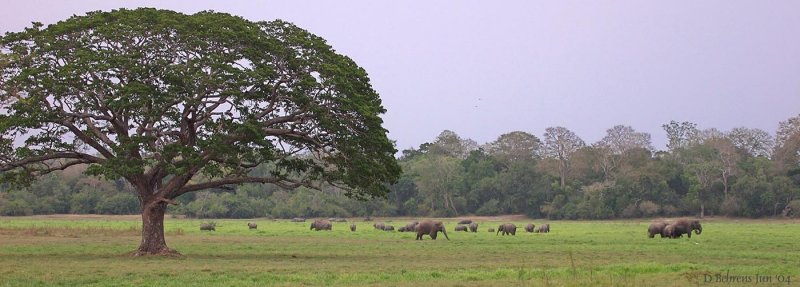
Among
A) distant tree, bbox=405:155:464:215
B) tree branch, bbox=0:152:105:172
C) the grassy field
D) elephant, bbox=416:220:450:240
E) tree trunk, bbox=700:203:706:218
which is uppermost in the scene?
distant tree, bbox=405:155:464:215

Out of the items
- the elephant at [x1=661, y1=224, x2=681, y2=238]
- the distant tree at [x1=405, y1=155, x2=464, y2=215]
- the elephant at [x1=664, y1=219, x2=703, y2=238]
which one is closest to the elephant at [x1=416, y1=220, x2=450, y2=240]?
the elephant at [x1=661, y1=224, x2=681, y2=238]

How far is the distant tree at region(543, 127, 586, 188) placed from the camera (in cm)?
10675

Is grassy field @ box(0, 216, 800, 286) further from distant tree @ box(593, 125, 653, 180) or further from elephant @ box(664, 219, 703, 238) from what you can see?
distant tree @ box(593, 125, 653, 180)

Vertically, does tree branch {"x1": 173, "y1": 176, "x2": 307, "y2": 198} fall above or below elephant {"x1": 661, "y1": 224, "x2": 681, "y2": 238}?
above

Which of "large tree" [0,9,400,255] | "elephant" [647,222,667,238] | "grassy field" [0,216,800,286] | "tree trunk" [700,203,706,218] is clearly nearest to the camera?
"grassy field" [0,216,800,286]

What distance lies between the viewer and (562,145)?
108125 millimetres

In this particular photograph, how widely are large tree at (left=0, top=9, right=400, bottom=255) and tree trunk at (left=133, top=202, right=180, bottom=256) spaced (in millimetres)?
46

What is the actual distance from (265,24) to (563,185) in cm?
7822

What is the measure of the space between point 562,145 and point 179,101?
287ft

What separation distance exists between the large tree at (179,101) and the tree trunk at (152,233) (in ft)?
0.15

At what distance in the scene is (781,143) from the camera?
9688 centimetres

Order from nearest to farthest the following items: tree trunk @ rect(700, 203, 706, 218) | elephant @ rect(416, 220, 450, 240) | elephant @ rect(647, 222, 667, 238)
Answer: elephant @ rect(647, 222, 667, 238) < elephant @ rect(416, 220, 450, 240) < tree trunk @ rect(700, 203, 706, 218)

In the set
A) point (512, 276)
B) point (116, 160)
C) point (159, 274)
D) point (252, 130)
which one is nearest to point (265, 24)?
point (252, 130)

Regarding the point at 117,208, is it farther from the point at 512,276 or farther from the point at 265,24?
the point at 512,276
